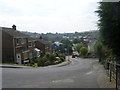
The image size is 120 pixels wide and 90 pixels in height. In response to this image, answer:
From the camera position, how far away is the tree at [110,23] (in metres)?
13.2

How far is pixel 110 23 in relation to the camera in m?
13.8

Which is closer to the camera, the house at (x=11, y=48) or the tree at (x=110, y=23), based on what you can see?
the tree at (x=110, y=23)

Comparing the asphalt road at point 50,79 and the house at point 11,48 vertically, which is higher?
the house at point 11,48

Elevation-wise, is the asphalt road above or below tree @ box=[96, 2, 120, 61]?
below

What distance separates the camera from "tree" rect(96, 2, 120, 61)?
43.3ft

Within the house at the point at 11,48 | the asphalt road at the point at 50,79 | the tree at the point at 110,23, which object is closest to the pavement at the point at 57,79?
the asphalt road at the point at 50,79

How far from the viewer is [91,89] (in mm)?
12930

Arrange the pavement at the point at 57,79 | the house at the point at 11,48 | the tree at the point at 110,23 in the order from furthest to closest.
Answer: the house at the point at 11,48 < the pavement at the point at 57,79 < the tree at the point at 110,23

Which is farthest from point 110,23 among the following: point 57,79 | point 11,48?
point 11,48

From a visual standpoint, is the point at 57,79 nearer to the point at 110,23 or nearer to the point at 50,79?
the point at 50,79

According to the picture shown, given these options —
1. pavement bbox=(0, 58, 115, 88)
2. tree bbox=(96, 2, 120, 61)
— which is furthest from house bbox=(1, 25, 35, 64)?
tree bbox=(96, 2, 120, 61)

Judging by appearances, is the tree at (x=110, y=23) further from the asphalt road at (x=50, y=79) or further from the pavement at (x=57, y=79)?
the asphalt road at (x=50, y=79)

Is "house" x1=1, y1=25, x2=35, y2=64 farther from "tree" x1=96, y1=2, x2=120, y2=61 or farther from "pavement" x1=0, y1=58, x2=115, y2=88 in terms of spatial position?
"tree" x1=96, y1=2, x2=120, y2=61

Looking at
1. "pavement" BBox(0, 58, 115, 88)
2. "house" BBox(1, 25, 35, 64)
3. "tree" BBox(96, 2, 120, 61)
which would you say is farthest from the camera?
"house" BBox(1, 25, 35, 64)
